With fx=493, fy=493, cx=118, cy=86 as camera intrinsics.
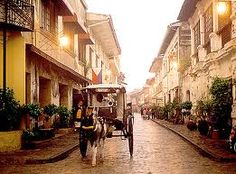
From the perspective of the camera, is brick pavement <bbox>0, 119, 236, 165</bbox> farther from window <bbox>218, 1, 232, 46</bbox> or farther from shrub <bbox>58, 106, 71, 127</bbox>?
shrub <bbox>58, 106, 71, 127</bbox>

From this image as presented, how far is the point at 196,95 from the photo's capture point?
95.7 feet

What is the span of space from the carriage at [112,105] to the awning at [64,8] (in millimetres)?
5977

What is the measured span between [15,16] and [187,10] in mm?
15638

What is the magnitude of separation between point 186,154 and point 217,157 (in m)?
2.06

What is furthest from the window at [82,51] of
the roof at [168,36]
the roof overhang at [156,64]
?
the roof overhang at [156,64]

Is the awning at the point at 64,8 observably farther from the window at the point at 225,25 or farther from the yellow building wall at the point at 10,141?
the yellow building wall at the point at 10,141

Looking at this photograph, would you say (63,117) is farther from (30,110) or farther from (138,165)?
(138,165)

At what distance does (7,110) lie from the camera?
14664 mm

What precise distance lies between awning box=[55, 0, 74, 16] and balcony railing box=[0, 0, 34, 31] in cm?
556

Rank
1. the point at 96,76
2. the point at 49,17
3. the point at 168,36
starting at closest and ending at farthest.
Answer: the point at 49,17 < the point at 96,76 < the point at 168,36

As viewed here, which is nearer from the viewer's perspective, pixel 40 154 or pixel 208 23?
pixel 40 154

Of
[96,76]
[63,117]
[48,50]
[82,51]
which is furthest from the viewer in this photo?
[96,76]

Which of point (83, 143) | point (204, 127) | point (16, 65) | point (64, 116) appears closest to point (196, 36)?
point (204, 127)

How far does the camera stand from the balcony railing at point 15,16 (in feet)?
48.5
